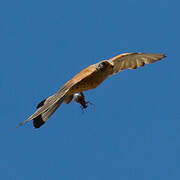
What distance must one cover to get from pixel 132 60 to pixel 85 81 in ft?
8.87

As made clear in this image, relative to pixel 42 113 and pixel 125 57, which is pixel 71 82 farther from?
pixel 125 57

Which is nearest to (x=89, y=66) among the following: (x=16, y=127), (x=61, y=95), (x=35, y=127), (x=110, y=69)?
(x=110, y=69)

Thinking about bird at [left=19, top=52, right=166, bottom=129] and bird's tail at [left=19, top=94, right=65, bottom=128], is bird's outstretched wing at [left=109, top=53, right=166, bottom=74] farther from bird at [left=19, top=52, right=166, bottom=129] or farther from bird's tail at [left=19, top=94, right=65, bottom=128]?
bird's tail at [left=19, top=94, right=65, bottom=128]

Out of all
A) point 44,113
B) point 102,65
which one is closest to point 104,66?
point 102,65

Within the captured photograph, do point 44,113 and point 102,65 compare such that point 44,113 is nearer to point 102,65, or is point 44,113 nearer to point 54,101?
point 54,101

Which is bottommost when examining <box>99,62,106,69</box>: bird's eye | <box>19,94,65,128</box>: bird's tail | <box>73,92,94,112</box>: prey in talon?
<box>19,94,65,128</box>: bird's tail

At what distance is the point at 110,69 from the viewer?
10.9 metres

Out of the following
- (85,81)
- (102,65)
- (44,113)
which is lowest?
(44,113)

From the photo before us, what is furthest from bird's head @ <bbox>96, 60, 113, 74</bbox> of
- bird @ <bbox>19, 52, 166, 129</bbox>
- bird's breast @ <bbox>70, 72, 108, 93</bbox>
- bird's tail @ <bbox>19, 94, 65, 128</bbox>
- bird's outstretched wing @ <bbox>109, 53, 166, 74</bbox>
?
bird's tail @ <bbox>19, 94, 65, 128</bbox>

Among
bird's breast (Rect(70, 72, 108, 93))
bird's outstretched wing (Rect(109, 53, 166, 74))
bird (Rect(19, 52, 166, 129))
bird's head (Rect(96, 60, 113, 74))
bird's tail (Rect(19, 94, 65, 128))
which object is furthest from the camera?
bird's outstretched wing (Rect(109, 53, 166, 74))

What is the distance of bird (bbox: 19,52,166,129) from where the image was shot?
8.87 metres

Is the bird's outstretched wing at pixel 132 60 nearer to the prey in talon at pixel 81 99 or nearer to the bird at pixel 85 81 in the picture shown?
the bird at pixel 85 81

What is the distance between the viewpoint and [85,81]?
1023 cm

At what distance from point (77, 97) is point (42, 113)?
1847 mm
